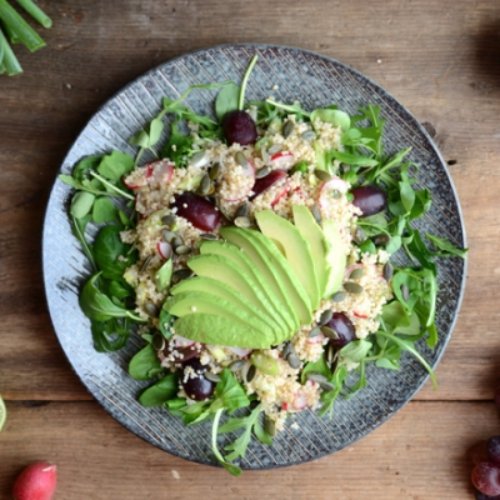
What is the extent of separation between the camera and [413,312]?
1.91 metres

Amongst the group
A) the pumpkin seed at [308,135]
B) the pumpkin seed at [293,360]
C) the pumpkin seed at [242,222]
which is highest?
the pumpkin seed at [308,135]

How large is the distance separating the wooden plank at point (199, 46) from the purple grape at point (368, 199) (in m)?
0.29

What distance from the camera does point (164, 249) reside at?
181 centimetres

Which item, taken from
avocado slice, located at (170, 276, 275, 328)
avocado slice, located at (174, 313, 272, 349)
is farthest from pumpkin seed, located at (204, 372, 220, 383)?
avocado slice, located at (170, 276, 275, 328)

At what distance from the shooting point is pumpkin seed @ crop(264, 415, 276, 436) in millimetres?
1906

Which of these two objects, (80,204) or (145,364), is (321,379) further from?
(80,204)

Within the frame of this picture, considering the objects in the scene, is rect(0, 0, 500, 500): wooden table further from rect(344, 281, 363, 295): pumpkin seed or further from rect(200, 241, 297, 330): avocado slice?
rect(200, 241, 297, 330): avocado slice

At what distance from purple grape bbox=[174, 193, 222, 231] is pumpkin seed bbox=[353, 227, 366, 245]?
34cm

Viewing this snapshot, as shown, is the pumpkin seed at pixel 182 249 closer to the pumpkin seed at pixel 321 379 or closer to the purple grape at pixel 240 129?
the purple grape at pixel 240 129

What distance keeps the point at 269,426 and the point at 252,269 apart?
17.7 inches

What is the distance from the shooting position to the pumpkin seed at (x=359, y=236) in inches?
72.3

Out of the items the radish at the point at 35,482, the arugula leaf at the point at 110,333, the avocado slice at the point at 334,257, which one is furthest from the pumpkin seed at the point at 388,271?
the radish at the point at 35,482

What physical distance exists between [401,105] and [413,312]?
20.6 inches

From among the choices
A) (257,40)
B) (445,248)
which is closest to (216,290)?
(445,248)
